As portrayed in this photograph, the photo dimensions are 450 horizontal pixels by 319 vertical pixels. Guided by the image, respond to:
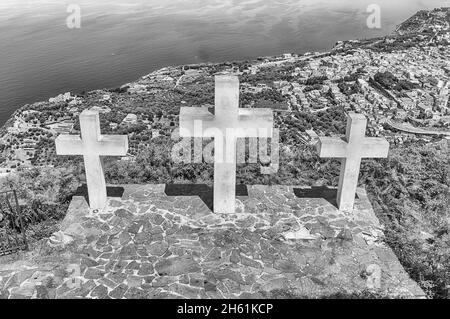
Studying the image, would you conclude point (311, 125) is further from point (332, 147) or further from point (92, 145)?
point (92, 145)

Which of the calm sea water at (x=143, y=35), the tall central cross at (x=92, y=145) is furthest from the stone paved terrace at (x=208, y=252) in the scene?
the calm sea water at (x=143, y=35)

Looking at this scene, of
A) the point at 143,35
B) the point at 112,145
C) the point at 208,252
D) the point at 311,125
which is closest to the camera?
the point at 208,252

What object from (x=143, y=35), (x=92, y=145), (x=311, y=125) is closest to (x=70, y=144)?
(x=92, y=145)

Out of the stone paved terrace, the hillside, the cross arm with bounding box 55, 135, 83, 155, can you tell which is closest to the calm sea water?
the hillside

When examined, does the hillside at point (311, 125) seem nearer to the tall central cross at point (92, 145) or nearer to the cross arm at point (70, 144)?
the tall central cross at point (92, 145)

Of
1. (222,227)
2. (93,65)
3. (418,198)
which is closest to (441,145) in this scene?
(418,198)

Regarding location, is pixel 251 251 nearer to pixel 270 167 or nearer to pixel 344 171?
pixel 344 171

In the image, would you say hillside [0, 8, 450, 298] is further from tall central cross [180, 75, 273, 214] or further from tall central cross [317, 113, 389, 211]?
tall central cross [180, 75, 273, 214]
